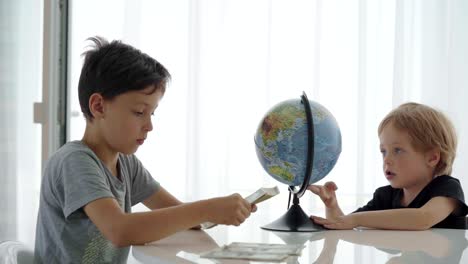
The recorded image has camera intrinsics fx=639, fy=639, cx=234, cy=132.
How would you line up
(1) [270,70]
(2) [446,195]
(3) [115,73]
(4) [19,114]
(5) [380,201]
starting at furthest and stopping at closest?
(1) [270,70]
(4) [19,114]
(5) [380,201]
(2) [446,195]
(3) [115,73]

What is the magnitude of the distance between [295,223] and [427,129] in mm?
465

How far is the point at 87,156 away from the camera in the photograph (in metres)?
1.50

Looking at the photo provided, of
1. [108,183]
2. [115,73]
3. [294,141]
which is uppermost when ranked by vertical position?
[115,73]

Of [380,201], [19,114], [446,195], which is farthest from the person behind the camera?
[19,114]

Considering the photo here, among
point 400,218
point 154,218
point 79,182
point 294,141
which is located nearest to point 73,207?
point 79,182

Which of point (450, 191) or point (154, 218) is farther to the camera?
point (450, 191)

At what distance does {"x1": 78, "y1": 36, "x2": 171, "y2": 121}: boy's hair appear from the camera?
5.28ft

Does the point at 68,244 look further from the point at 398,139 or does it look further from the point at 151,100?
the point at 398,139

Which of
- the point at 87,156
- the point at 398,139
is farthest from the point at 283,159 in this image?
the point at 87,156

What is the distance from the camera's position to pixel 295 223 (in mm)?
1677

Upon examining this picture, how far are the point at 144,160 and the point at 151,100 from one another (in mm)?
2147

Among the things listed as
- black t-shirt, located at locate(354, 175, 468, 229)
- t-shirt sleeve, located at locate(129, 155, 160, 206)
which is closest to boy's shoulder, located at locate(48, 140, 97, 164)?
t-shirt sleeve, located at locate(129, 155, 160, 206)

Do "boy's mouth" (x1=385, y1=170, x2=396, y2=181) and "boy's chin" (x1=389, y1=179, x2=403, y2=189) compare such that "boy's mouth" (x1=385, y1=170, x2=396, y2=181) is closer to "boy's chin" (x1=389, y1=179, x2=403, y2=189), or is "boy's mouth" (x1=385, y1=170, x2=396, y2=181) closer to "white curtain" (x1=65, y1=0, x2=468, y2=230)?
"boy's chin" (x1=389, y1=179, x2=403, y2=189)

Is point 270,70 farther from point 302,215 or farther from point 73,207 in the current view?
point 73,207
